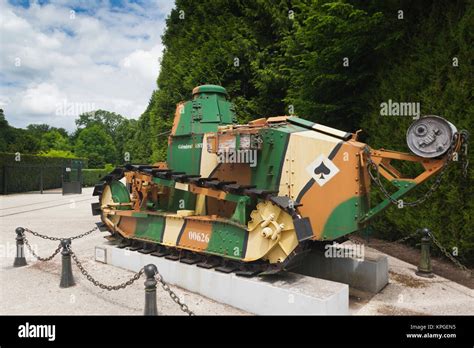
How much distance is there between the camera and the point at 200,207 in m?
6.87

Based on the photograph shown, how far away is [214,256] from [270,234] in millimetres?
1526

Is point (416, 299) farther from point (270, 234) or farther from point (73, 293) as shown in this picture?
point (73, 293)

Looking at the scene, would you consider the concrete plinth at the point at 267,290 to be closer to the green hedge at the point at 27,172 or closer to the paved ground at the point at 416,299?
the paved ground at the point at 416,299

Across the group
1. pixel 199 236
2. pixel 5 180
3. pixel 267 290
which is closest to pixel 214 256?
pixel 199 236

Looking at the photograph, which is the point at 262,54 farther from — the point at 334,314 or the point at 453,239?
the point at 334,314

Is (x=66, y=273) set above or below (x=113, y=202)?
below

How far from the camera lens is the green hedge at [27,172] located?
916 inches

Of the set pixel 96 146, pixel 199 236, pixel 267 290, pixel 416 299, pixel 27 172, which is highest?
pixel 96 146

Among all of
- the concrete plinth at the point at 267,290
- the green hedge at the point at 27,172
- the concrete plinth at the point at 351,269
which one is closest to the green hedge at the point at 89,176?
the green hedge at the point at 27,172

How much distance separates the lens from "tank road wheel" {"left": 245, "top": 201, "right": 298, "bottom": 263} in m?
5.10

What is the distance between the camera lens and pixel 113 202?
8.24 m

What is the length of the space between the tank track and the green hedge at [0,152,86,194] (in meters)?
19.8

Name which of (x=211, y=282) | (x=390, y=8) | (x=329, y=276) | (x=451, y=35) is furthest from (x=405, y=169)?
(x=211, y=282)
